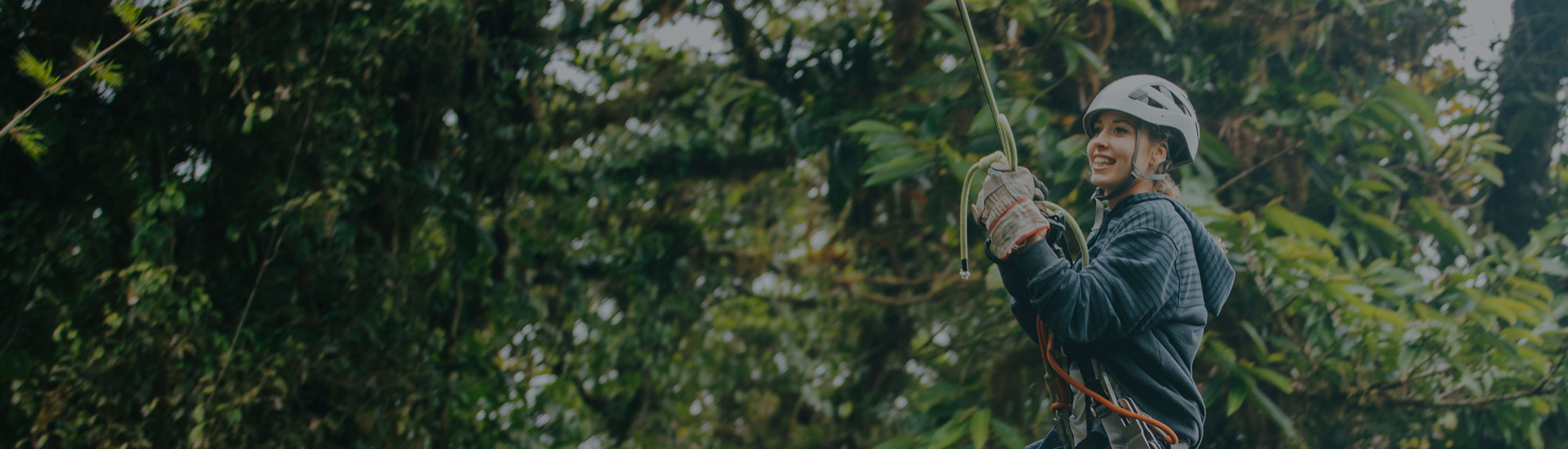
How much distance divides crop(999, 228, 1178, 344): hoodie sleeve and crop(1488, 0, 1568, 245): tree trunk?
15.0 ft

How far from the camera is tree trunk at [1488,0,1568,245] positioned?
18.5ft

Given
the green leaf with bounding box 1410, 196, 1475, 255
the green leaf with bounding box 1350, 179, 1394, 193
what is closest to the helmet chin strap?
the green leaf with bounding box 1350, 179, 1394, 193

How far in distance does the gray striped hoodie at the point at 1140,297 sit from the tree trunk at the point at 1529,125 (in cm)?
428

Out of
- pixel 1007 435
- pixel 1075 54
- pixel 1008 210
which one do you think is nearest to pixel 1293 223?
pixel 1075 54

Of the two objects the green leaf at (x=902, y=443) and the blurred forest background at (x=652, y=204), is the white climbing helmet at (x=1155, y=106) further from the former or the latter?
the green leaf at (x=902, y=443)

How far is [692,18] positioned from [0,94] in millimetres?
3365

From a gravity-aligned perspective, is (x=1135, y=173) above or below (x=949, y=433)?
above

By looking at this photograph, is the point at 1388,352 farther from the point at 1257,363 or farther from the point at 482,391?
the point at 482,391

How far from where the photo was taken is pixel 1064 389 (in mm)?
2146

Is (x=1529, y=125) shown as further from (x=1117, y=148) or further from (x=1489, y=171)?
(x=1117, y=148)

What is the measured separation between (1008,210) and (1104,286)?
7.9 inches

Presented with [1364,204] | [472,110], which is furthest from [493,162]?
[1364,204]

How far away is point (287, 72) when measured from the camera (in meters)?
4.66

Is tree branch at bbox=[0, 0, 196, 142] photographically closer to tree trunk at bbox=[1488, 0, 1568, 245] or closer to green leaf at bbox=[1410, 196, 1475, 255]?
green leaf at bbox=[1410, 196, 1475, 255]
